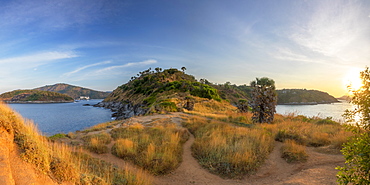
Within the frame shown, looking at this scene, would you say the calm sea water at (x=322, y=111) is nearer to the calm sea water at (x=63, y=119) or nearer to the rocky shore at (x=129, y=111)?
→ the calm sea water at (x=63, y=119)

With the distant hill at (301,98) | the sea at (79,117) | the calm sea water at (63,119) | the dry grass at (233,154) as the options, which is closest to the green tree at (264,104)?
the sea at (79,117)

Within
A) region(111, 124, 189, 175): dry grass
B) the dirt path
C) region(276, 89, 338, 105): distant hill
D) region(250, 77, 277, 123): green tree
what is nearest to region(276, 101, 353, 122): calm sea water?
region(250, 77, 277, 123): green tree

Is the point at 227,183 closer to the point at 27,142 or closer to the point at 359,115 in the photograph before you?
the point at 359,115

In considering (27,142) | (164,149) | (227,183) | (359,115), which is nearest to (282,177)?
(227,183)

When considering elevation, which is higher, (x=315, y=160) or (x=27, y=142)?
(x=27, y=142)

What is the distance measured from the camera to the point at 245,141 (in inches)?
324

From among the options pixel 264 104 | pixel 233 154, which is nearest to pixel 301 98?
pixel 264 104

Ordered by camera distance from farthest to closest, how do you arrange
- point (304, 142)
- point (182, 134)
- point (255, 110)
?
point (255, 110), point (182, 134), point (304, 142)

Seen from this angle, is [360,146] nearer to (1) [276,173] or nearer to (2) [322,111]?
(1) [276,173]

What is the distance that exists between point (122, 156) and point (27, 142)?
436cm

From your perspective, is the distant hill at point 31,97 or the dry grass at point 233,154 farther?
the distant hill at point 31,97

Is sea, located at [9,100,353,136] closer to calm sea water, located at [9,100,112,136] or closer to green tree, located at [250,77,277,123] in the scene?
calm sea water, located at [9,100,112,136]

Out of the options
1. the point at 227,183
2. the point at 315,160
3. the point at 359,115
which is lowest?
the point at 227,183

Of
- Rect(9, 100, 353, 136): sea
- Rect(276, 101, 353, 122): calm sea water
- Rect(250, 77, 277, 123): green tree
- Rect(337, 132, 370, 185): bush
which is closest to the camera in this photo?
Rect(337, 132, 370, 185): bush
